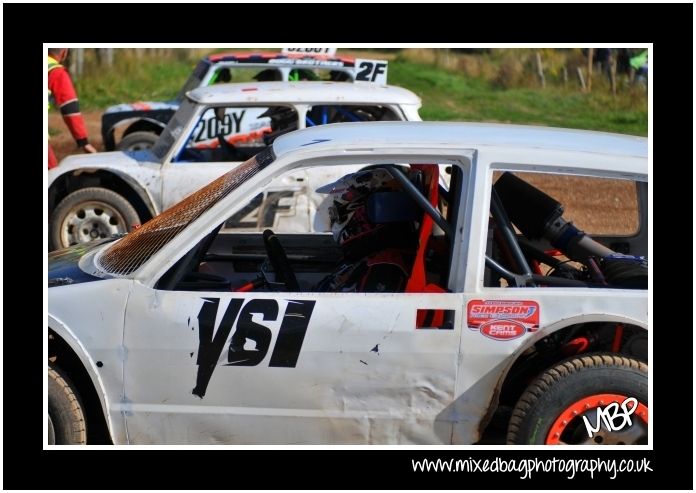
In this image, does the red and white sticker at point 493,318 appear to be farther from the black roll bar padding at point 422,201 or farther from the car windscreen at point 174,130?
the car windscreen at point 174,130

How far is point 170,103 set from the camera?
12.2 metres

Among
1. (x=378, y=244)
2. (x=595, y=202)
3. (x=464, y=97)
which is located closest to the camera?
(x=378, y=244)

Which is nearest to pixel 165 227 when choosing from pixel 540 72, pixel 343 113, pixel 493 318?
pixel 493 318

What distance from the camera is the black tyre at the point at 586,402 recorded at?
3.98m

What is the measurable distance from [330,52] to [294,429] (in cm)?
891

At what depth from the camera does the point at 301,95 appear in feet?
27.9

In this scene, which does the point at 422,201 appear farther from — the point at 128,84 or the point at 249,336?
the point at 128,84

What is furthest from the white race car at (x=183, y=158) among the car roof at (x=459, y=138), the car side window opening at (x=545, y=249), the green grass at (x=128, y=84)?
the green grass at (x=128, y=84)

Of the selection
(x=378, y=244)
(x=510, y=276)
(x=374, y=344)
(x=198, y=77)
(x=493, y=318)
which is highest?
(x=198, y=77)

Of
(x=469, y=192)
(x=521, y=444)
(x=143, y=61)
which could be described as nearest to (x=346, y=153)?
(x=469, y=192)

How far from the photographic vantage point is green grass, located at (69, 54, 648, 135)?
1697 cm

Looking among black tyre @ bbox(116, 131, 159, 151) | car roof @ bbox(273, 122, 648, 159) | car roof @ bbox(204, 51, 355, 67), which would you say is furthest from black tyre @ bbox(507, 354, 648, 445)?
car roof @ bbox(204, 51, 355, 67)

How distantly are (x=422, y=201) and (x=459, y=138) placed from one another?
1.05 feet

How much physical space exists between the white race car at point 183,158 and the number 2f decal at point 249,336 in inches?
172
